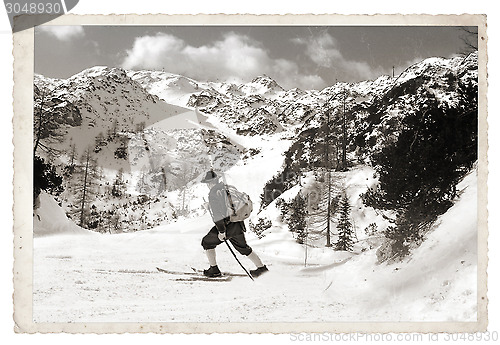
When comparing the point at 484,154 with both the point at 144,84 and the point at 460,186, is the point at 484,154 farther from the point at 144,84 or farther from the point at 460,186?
the point at 144,84

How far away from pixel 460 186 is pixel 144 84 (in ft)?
8.70

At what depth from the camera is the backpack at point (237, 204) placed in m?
4.34

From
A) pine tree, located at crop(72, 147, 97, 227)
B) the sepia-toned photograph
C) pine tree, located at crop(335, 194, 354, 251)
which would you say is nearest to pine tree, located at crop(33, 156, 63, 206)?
the sepia-toned photograph

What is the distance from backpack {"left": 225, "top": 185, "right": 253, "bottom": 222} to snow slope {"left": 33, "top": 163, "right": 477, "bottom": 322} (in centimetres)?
21

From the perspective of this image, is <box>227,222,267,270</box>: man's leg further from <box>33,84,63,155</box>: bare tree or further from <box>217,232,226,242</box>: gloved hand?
<box>33,84,63,155</box>: bare tree

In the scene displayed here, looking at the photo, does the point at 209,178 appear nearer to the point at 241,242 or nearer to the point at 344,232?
the point at 241,242

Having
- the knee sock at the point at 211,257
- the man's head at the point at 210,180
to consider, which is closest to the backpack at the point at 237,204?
the man's head at the point at 210,180

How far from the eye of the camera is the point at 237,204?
4348 mm

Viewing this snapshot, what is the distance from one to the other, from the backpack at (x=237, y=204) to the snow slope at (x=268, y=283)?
0.69ft

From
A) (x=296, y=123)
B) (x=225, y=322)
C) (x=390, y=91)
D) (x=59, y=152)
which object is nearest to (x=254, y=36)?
(x=296, y=123)

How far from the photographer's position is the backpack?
14.2 ft
